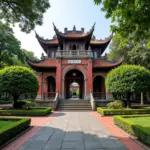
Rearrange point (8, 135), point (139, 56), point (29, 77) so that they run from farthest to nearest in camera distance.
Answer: point (139, 56) → point (29, 77) → point (8, 135)

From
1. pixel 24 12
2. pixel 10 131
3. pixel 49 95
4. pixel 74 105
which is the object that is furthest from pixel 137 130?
pixel 49 95

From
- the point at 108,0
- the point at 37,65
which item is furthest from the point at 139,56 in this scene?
the point at 108,0

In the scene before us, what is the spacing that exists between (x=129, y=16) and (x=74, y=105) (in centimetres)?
1605

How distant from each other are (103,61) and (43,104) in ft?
34.0

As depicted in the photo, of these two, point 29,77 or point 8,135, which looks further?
point 29,77

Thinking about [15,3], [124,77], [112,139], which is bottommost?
[112,139]

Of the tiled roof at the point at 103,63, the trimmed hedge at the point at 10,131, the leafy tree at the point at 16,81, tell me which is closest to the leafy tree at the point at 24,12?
the trimmed hedge at the point at 10,131

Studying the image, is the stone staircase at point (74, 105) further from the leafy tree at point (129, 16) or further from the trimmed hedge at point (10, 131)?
the leafy tree at point (129, 16)

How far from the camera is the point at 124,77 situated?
16812 millimetres

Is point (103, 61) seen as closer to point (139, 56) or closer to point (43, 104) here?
point (139, 56)

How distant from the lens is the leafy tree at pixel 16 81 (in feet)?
52.2

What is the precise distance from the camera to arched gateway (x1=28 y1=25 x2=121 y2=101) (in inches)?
902

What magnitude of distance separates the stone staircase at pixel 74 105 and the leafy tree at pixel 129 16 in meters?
14.6

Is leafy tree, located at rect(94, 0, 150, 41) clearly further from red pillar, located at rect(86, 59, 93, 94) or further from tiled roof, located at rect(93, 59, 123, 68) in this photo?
tiled roof, located at rect(93, 59, 123, 68)
